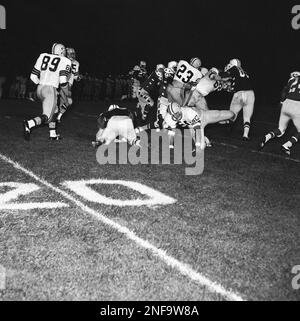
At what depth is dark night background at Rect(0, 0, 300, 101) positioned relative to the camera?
33.2m

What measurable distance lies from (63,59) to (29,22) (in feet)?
86.6

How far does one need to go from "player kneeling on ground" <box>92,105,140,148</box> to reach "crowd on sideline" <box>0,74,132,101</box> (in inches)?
541

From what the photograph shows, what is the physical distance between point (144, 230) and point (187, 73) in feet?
21.6

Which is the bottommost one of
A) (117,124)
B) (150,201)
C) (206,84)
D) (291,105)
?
(150,201)

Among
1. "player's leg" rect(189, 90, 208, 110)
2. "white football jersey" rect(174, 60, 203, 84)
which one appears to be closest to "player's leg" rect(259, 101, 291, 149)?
"player's leg" rect(189, 90, 208, 110)

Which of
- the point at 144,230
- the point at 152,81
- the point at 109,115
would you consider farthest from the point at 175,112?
the point at 144,230

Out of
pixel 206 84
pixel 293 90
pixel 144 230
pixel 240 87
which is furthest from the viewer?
pixel 240 87

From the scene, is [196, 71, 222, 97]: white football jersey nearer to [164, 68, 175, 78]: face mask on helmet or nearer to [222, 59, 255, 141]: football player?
[222, 59, 255, 141]: football player

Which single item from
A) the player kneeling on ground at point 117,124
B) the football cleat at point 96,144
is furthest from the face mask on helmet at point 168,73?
the football cleat at point 96,144

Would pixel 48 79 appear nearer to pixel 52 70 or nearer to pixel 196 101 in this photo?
pixel 52 70

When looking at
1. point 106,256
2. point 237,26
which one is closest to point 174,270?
point 106,256

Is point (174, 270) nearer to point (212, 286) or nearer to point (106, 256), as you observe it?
point (212, 286)

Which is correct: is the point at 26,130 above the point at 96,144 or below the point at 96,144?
above

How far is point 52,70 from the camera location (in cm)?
941
